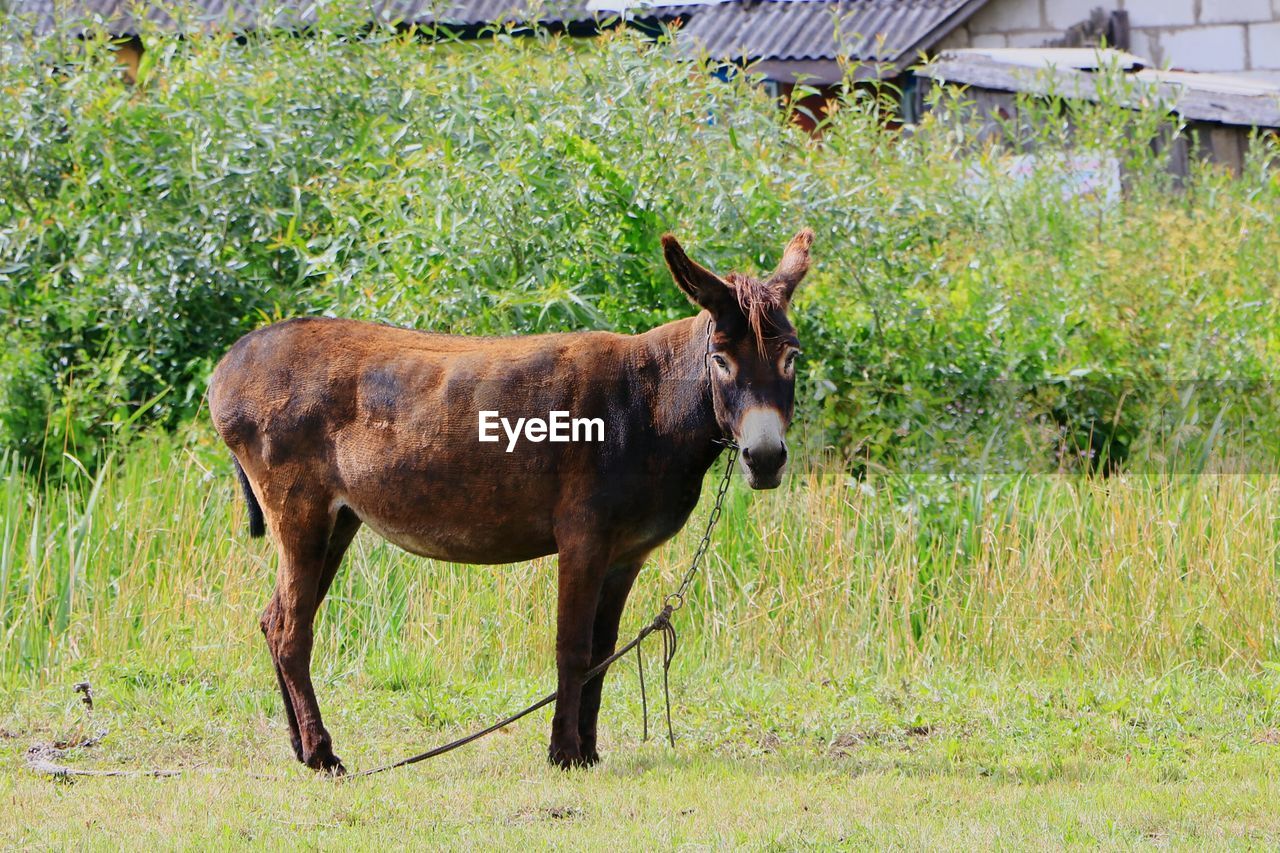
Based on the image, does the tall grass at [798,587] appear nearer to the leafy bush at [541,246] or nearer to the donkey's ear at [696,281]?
the leafy bush at [541,246]

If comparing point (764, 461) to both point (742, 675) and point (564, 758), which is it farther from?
point (742, 675)

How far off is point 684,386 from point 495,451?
28.2 inches

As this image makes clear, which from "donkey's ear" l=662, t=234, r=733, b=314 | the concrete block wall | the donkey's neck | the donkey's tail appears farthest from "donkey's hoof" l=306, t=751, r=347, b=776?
the concrete block wall

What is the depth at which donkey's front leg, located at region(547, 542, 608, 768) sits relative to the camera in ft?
17.0

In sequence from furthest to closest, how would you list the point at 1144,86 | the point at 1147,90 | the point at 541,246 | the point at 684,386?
the point at 1144,86 < the point at 1147,90 < the point at 541,246 < the point at 684,386

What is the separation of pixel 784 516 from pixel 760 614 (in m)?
0.58

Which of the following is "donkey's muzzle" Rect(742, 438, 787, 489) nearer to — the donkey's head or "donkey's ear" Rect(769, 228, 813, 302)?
the donkey's head

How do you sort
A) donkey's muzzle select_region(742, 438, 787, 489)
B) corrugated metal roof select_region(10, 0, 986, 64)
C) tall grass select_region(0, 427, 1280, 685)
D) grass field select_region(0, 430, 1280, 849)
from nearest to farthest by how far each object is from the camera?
donkey's muzzle select_region(742, 438, 787, 489)
grass field select_region(0, 430, 1280, 849)
tall grass select_region(0, 427, 1280, 685)
corrugated metal roof select_region(10, 0, 986, 64)

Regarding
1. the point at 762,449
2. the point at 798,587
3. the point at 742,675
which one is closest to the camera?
the point at 762,449

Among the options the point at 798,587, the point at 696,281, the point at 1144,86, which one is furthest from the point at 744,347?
the point at 1144,86

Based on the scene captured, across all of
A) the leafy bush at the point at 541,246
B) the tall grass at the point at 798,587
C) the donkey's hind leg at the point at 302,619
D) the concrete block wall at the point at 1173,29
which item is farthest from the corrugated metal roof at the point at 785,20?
the donkey's hind leg at the point at 302,619

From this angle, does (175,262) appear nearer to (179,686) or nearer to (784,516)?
(179,686)

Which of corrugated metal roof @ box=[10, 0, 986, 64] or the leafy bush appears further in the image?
corrugated metal roof @ box=[10, 0, 986, 64]

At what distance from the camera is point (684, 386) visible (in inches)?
206
